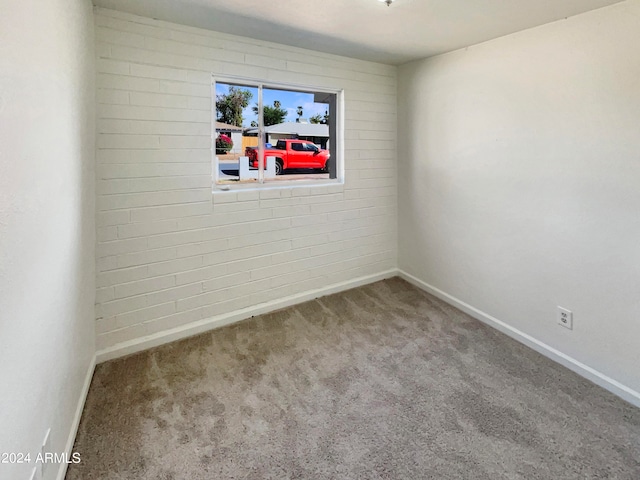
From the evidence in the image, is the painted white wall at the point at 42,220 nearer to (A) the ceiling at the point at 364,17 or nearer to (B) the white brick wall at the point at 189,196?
(B) the white brick wall at the point at 189,196

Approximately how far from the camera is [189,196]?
8.98 feet

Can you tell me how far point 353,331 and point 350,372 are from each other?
56cm

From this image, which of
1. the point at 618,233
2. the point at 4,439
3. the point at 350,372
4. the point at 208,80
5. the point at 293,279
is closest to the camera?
the point at 4,439

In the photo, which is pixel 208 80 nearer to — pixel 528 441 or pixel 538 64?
pixel 538 64

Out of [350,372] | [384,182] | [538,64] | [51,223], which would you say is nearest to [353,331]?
[350,372]

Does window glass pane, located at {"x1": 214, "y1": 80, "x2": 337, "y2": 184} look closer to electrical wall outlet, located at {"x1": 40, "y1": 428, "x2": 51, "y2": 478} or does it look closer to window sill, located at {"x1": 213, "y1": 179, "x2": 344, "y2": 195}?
window sill, located at {"x1": 213, "y1": 179, "x2": 344, "y2": 195}

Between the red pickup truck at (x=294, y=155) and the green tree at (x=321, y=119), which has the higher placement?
the green tree at (x=321, y=119)

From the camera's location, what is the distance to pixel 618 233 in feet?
6.96

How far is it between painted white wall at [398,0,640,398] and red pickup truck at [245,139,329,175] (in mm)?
1003

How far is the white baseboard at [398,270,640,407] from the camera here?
2133 mm

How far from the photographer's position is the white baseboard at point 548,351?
2133mm

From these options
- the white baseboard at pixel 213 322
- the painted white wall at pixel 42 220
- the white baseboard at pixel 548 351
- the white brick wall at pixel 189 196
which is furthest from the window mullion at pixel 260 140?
the white baseboard at pixel 548 351

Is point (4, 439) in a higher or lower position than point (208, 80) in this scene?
lower

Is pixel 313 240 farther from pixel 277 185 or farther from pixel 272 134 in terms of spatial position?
pixel 272 134
